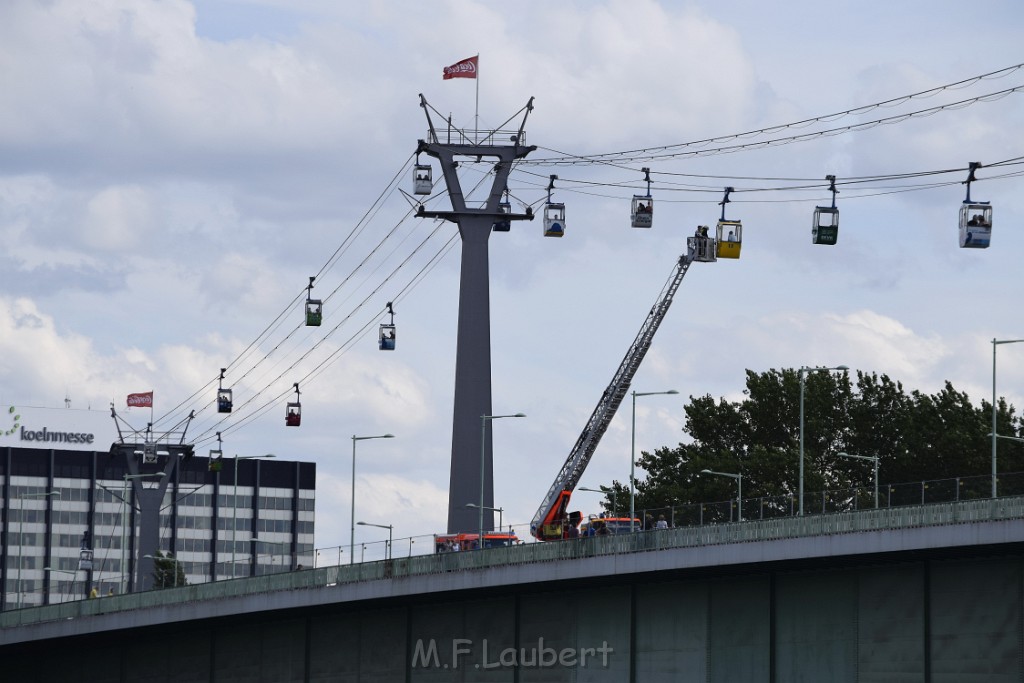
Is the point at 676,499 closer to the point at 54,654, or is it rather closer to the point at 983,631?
the point at 54,654

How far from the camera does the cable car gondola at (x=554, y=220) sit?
89062 mm

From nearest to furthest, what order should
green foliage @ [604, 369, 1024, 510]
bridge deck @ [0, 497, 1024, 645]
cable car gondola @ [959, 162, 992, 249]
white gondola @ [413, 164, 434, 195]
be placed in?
bridge deck @ [0, 497, 1024, 645] < cable car gondola @ [959, 162, 992, 249] < white gondola @ [413, 164, 434, 195] < green foliage @ [604, 369, 1024, 510]

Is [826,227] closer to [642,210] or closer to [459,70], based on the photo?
[642,210]

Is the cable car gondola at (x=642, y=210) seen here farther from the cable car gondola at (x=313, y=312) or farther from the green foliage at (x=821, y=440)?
the green foliage at (x=821, y=440)

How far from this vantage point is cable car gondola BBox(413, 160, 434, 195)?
98.9 meters

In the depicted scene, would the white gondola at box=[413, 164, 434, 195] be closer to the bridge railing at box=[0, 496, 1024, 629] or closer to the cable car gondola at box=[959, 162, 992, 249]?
the bridge railing at box=[0, 496, 1024, 629]

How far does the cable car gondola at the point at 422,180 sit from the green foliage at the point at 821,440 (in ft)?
141

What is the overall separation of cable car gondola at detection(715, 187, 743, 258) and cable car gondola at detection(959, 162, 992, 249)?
11.3 metres

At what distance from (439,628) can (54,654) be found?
27.5 m

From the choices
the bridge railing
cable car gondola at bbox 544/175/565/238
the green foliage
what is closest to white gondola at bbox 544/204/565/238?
cable car gondola at bbox 544/175/565/238

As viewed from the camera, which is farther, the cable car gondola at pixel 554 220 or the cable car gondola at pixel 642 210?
the cable car gondola at pixel 554 220

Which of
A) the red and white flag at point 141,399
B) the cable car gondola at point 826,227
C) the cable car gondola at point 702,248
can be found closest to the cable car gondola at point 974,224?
the cable car gondola at point 826,227

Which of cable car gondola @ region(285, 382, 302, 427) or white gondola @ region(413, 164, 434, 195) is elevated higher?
white gondola @ region(413, 164, 434, 195)

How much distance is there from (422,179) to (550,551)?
34724 millimetres
